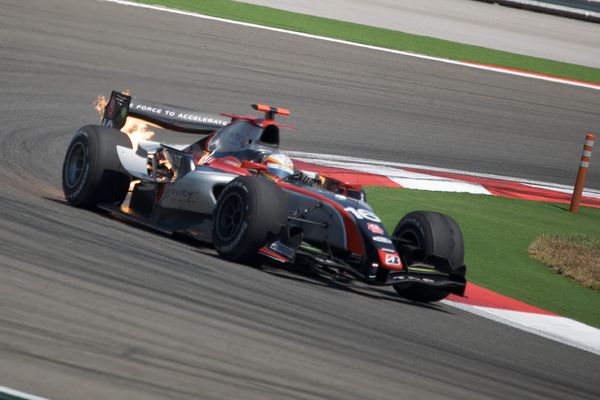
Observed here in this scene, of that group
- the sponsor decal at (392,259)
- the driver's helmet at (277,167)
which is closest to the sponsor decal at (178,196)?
the driver's helmet at (277,167)

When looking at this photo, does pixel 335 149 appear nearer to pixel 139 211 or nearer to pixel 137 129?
pixel 137 129

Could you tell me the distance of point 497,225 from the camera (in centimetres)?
1338

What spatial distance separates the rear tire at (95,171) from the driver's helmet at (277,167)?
1346mm

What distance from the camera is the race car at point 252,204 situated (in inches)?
345

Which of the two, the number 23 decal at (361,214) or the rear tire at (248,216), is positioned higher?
the number 23 decal at (361,214)

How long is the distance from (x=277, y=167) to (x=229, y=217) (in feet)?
2.66

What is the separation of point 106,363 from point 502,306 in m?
4.65

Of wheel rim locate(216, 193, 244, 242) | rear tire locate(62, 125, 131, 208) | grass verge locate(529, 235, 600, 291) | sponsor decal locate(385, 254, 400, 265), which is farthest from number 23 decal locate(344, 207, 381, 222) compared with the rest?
grass verge locate(529, 235, 600, 291)

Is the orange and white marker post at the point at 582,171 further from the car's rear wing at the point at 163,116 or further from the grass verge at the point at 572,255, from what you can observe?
the car's rear wing at the point at 163,116

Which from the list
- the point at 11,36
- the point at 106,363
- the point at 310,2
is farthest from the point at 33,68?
the point at 310,2

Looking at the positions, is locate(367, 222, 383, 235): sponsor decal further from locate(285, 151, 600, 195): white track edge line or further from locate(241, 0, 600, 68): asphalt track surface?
locate(241, 0, 600, 68): asphalt track surface

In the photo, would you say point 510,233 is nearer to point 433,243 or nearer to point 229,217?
point 433,243

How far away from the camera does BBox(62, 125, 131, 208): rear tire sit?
10109 mm

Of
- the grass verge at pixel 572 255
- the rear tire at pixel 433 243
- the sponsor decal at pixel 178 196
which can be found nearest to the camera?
the rear tire at pixel 433 243
